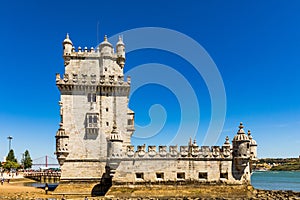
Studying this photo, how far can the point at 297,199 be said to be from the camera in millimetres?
31797

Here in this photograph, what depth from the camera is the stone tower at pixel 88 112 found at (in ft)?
114

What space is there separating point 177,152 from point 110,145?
7724mm

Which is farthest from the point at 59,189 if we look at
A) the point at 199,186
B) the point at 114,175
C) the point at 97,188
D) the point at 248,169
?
the point at 248,169

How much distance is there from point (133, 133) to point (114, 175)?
7908mm

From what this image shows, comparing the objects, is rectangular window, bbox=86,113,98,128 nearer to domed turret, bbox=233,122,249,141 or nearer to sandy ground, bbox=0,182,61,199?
sandy ground, bbox=0,182,61,199

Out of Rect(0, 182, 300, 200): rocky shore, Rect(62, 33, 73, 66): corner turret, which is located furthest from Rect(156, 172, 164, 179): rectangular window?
Rect(62, 33, 73, 66): corner turret

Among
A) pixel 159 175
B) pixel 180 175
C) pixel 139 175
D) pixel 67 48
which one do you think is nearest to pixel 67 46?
pixel 67 48

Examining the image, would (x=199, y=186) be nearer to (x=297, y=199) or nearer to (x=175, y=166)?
(x=175, y=166)

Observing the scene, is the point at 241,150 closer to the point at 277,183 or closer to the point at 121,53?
the point at 121,53

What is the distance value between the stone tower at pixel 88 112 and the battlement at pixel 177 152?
6.53 feet

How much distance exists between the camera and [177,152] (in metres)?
33.1

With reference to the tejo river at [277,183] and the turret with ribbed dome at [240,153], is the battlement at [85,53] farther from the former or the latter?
the tejo river at [277,183]

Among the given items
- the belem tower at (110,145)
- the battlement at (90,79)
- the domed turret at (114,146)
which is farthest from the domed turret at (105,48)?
the domed turret at (114,146)

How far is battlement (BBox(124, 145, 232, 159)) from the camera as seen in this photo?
3300cm
